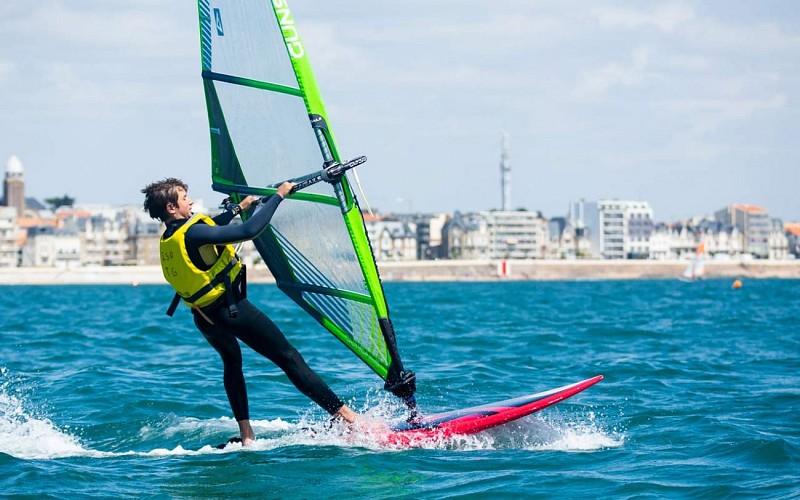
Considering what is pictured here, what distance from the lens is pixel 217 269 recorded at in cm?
638

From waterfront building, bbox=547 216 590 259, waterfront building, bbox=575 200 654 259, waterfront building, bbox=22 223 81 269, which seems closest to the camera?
waterfront building, bbox=22 223 81 269

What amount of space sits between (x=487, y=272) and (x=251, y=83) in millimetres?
89783

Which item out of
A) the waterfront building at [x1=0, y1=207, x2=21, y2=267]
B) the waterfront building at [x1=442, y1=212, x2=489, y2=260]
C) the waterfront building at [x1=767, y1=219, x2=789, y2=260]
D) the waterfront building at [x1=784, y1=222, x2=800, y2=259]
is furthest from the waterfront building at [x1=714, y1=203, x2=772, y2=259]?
the waterfront building at [x1=0, y1=207, x2=21, y2=267]

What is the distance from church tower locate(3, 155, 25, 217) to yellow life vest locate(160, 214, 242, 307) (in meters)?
126

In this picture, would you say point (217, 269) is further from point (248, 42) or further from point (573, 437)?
point (573, 437)

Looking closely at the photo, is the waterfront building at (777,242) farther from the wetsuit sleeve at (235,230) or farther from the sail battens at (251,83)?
the wetsuit sleeve at (235,230)

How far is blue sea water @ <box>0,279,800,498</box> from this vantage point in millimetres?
6023

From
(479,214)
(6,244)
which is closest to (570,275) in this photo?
(479,214)

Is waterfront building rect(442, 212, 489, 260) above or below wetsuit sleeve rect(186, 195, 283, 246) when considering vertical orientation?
above

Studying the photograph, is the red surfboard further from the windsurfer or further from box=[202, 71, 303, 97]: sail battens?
box=[202, 71, 303, 97]: sail battens

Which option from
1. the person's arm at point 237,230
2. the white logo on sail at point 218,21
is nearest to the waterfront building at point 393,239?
the white logo on sail at point 218,21

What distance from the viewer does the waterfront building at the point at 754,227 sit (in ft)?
443

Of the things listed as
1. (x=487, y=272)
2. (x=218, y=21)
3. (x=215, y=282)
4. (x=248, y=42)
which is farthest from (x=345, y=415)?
(x=487, y=272)

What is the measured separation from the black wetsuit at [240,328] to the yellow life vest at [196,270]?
0.04 m
